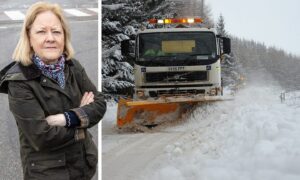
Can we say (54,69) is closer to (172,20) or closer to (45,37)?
(45,37)

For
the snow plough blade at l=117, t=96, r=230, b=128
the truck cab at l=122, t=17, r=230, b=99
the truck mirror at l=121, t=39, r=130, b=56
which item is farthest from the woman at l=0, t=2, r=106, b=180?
the truck cab at l=122, t=17, r=230, b=99

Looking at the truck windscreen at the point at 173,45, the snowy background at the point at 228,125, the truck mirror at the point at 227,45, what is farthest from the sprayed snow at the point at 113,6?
the truck mirror at the point at 227,45

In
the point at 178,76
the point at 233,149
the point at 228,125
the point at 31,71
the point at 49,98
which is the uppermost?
the point at 178,76

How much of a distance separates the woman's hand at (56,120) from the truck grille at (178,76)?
2175 millimetres

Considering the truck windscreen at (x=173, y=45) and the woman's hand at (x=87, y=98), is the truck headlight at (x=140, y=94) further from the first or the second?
the woman's hand at (x=87, y=98)

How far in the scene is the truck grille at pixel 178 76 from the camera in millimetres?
3848

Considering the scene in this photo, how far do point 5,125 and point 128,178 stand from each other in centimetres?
69

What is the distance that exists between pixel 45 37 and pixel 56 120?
33cm

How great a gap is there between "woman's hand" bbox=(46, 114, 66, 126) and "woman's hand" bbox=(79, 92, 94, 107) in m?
0.12

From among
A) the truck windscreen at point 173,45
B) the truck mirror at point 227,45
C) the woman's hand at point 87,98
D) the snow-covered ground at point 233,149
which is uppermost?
the truck windscreen at point 173,45

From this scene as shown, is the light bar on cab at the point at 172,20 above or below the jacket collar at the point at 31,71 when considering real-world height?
above

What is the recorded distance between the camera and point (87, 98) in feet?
5.72

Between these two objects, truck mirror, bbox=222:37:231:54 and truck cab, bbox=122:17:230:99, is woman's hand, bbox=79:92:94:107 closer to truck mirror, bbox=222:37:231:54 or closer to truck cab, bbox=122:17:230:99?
truck mirror, bbox=222:37:231:54

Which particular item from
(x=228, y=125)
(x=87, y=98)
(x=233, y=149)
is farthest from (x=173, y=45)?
(x=87, y=98)
